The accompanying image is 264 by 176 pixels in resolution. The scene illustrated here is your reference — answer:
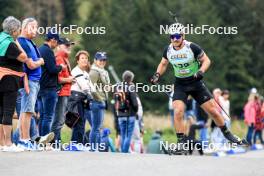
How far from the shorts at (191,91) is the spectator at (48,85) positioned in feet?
6.04

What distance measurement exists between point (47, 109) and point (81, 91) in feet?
4.68

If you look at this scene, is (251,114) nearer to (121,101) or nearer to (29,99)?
(121,101)

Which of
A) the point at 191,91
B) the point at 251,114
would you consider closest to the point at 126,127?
the point at 191,91

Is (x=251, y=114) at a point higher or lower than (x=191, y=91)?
higher

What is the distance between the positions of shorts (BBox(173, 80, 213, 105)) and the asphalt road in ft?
4.53

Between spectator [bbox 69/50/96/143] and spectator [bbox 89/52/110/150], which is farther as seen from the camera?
spectator [bbox 89/52/110/150]

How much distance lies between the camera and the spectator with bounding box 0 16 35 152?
36.9ft

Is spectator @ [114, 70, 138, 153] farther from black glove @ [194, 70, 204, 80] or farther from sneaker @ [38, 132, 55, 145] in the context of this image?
sneaker @ [38, 132, 55, 145]

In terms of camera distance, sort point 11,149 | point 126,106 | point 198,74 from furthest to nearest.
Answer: point 126,106, point 198,74, point 11,149

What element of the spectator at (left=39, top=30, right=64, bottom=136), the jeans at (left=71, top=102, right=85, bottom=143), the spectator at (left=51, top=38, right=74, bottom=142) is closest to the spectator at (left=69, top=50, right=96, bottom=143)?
the jeans at (left=71, top=102, right=85, bottom=143)

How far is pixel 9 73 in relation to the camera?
11.4m

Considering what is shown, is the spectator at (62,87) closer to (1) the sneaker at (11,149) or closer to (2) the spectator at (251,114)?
(1) the sneaker at (11,149)

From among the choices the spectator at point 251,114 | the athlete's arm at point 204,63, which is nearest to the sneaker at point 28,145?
the athlete's arm at point 204,63

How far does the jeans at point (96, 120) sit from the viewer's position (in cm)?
1375
